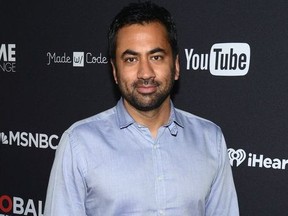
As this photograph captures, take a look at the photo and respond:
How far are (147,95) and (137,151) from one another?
0.20m

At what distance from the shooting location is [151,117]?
1.29 m

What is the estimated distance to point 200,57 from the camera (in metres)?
1.66

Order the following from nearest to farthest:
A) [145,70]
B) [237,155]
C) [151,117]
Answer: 1. [145,70]
2. [151,117]
3. [237,155]

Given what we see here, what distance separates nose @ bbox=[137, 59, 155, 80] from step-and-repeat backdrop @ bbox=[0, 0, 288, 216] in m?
0.52

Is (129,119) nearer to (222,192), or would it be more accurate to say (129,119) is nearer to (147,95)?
(147,95)

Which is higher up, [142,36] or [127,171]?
[142,36]

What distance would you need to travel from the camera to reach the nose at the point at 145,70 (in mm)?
1181

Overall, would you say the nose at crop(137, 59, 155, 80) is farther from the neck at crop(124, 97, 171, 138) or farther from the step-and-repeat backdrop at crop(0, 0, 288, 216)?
the step-and-repeat backdrop at crop(0, 0, 288, 216)

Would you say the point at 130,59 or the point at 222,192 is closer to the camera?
the point at 130,59

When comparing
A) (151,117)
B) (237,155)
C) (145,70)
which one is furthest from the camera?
(237,155)

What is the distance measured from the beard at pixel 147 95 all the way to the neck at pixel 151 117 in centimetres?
4

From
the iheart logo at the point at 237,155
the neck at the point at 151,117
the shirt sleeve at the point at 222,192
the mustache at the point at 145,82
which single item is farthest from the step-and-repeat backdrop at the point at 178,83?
the mustache at the point at 145,82

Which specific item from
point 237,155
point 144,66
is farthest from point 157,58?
point 237,155

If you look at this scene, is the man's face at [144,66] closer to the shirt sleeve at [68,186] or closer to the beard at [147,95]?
the beard at [147,95]
